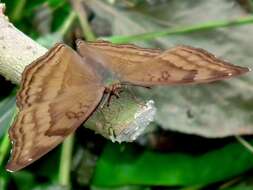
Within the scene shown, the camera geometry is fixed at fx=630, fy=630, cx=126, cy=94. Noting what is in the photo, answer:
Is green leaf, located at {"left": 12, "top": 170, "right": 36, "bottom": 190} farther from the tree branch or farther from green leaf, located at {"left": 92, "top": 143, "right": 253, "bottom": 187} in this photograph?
the tree branch

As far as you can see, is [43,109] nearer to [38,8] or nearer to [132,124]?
[132,124]

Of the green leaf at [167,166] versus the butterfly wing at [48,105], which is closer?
the butterfly wing at [48,105]

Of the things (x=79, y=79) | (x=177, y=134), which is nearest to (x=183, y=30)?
(x=177, y=134)

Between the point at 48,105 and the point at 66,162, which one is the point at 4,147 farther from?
the point at 48,105

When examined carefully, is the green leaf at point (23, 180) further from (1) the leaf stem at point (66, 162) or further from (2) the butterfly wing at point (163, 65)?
(2) the butterfly wing at point (163, 65)

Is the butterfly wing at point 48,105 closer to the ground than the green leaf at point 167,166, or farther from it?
farther from it

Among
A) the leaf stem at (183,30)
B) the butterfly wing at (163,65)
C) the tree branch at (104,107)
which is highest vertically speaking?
the tree branch at (104,107)

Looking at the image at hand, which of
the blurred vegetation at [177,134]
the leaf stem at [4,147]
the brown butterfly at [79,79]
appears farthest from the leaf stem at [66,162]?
the brown butterfly at [79,79]
